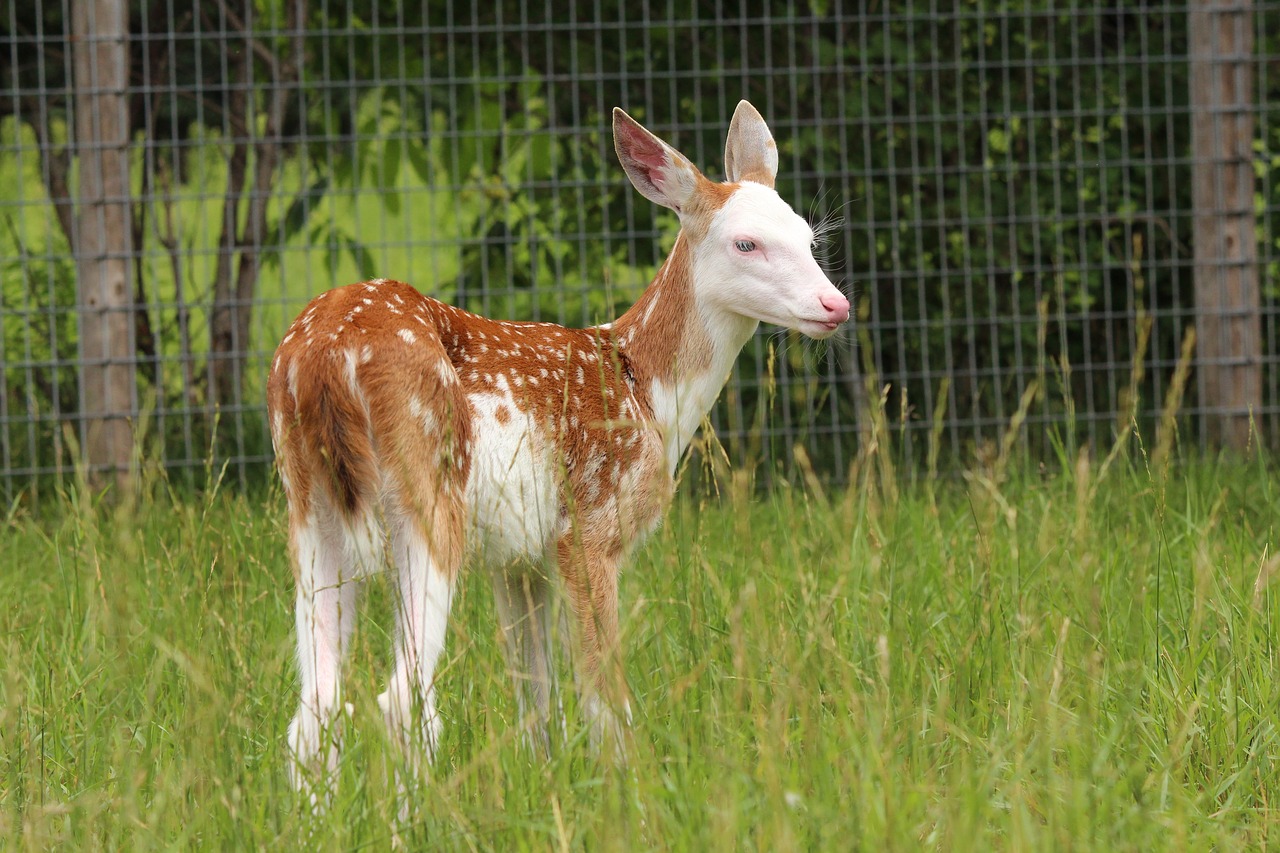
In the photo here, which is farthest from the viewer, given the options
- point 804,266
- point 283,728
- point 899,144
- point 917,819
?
point 899,144

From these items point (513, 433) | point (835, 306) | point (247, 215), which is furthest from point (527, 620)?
point (247, 215)

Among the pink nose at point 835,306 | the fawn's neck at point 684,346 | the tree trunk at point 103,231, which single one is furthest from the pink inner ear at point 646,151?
the tree trunk at point 103,231

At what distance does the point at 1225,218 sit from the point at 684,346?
3.26 meters

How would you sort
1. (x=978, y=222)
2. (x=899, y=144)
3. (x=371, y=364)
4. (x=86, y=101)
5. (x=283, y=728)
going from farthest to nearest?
(x=899, y=144) < (x=978, y=222) < (x=86, y=101) < (x=283, y=728) < (x=371, y=364)

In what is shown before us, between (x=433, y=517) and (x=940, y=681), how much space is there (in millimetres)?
946

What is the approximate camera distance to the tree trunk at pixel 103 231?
526 cm

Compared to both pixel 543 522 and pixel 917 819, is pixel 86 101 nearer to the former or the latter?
pixel 543 522

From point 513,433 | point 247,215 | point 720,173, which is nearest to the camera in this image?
point 513,433

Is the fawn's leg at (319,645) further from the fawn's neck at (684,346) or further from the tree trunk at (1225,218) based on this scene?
the tree trunk at (1225,218)

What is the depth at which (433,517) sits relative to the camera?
2568mm

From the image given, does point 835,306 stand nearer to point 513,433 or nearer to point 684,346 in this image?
point 684,346

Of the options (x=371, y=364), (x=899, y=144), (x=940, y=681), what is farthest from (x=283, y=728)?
(x=899, y=144)

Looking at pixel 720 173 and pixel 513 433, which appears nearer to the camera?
pixel 513 433

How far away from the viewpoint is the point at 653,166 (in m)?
3.38
